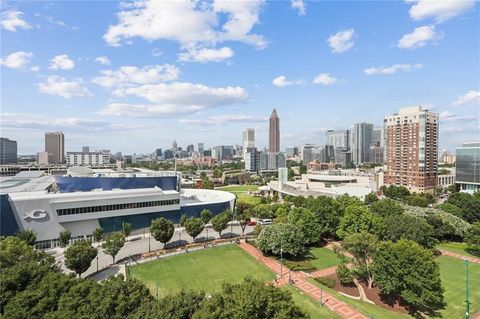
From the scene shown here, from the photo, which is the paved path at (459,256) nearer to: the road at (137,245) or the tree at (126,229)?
the road at (137,245)

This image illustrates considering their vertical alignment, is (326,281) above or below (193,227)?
below

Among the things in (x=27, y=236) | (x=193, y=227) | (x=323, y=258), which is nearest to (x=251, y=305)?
(x=323, y=258)

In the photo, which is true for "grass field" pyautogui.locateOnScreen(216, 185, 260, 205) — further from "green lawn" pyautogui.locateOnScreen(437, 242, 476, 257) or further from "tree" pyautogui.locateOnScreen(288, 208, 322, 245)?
"green lawn" pyautogui.locateOnScreen(437, 242, 476, 257)

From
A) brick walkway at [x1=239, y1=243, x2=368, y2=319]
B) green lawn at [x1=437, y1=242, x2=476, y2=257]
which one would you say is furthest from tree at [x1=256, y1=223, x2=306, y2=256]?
green lawn at [x1=437, y1=242, x2=476, y2=257]

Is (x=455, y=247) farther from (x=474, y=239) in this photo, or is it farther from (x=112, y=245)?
(x=112, y=245)

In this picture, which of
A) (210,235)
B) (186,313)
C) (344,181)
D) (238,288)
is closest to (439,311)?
(238,288)

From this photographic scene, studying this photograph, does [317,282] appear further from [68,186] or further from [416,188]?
[416,188]
